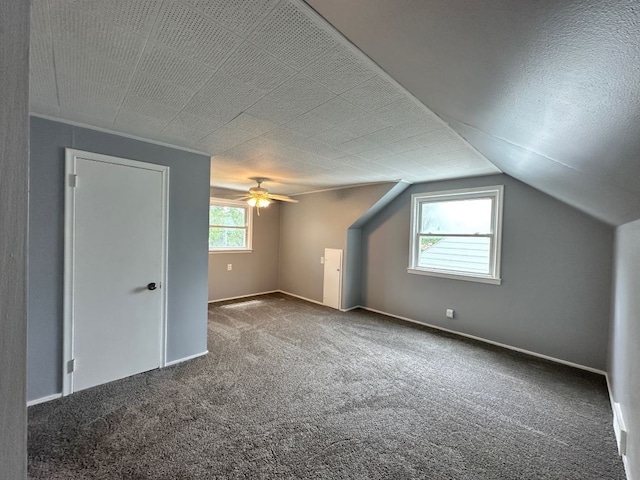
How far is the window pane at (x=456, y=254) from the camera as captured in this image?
393 cm

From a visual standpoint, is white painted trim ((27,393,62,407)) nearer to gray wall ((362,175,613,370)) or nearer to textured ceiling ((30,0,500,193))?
textured ceiling ((30,0,500,193))

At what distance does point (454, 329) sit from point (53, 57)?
4.91 m

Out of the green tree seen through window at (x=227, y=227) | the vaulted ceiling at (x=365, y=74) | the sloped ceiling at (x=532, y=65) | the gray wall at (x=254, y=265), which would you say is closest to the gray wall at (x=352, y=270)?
the gray wall at (x=254, y=265)

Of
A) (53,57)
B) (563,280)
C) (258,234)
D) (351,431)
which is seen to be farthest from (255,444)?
(258,234)

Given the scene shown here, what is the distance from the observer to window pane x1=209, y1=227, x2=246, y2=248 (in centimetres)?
561

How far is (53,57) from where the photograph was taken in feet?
4.78

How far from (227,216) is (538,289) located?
5344 millimetres

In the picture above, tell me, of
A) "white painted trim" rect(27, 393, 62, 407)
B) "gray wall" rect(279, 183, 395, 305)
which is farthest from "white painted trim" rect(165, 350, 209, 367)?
"gray wall" rect(279, 183, 395, 305)

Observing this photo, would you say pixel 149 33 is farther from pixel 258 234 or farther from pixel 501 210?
pixel 258 234

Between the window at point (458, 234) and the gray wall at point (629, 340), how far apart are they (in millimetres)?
1316

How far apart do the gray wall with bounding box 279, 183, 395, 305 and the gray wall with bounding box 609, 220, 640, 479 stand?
2779 mm

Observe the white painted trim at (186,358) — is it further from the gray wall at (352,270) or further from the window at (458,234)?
the window at (458,234)

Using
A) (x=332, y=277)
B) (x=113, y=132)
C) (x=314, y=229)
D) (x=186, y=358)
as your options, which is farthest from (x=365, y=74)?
(x=314, y=229)

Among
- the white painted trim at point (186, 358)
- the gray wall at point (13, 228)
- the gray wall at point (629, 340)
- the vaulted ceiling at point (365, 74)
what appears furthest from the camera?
the white painted trim at point (186, 358)
